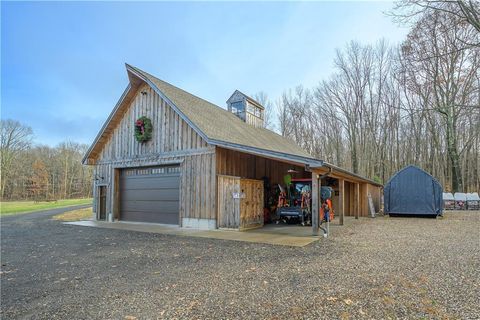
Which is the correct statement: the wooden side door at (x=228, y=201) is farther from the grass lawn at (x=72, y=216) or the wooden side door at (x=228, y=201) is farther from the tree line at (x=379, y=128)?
the tree line at (x=379, y=128)

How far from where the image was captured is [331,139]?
3086 centimetres

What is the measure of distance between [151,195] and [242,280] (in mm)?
9318

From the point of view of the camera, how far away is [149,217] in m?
13.2

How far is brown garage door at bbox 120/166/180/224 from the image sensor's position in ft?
40.9

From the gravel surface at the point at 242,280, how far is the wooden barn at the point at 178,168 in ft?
9.22

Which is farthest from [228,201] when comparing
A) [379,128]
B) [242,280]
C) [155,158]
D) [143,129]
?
[379,128]

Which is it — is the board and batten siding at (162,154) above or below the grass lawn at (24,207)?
above

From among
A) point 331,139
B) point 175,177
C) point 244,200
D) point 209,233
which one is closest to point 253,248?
point 209,233

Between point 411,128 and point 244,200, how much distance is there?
77.8 feet

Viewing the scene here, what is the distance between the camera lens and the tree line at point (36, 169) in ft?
123

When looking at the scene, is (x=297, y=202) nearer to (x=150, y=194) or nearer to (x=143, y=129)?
(x=150, y=194)

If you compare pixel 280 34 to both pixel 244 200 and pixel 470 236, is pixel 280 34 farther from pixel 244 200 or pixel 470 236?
pixel 470 236

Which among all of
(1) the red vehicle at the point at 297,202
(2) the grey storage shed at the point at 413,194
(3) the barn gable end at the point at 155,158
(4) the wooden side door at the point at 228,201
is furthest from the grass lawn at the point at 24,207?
(2) the grey storage shed at the point at 413,194

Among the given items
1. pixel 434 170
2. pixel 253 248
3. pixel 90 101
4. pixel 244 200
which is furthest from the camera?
pixel 90 101
